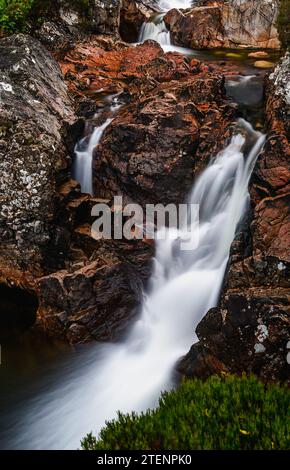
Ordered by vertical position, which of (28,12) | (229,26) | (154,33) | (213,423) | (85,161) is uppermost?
(28,12)

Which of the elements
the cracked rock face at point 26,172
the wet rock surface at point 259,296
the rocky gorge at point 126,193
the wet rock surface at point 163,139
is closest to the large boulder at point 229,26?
the rocky gorge at point 126,193

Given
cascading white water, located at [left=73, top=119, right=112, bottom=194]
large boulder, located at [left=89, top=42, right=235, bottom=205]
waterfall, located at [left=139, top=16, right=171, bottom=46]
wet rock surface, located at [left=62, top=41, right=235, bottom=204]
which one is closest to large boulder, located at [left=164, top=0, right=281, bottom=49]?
waterfall, located at [left=139, top=16, right=171, bottom=46]

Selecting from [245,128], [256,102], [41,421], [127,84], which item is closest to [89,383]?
[41,421]

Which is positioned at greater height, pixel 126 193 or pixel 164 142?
pixel 164 142

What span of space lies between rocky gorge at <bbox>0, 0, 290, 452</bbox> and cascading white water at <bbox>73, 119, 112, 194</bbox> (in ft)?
0.56

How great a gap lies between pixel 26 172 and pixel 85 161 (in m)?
2.28

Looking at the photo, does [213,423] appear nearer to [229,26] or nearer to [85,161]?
[85,161]

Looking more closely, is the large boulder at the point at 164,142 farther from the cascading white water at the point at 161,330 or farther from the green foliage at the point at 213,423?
the green foliage at the point at 213,423

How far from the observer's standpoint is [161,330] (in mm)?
9992

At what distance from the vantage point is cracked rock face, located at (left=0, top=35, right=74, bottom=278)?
11164 millimetres

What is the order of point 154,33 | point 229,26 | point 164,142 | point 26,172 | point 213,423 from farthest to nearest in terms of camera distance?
point 154,33 < point 229,26 < point 164,142 < point 26,172 < point 213,423

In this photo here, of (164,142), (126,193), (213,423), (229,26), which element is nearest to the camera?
(213,423)

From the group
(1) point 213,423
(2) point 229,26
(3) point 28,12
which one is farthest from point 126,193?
(2) point 229,26

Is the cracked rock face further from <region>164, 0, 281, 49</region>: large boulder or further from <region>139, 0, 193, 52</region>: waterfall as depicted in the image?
<region>164, 0, 281, 49</region>: large boulder
